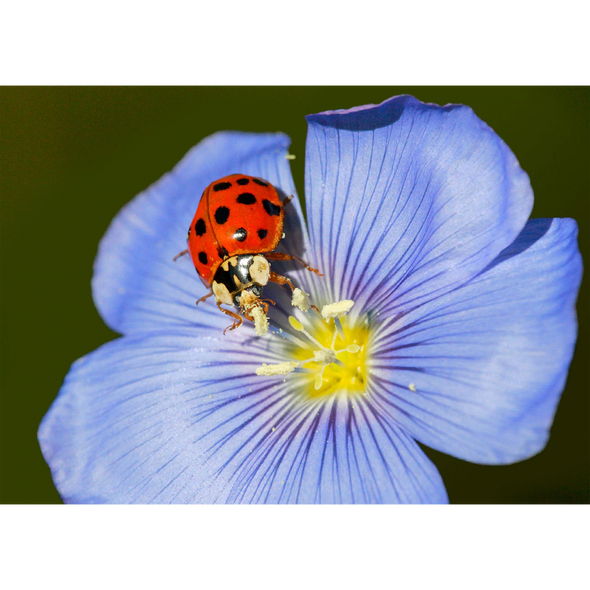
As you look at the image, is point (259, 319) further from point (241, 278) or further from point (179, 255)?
point (179, 255)

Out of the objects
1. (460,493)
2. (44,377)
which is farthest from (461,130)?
(44,377)

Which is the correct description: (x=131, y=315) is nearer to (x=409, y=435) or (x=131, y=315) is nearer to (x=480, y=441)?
(x=409, y=435)

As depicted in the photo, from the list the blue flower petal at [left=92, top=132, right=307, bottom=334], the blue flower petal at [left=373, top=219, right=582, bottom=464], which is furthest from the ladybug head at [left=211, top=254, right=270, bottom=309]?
the blue flower petal at [left=373, top=219, right=582, bottom=464]

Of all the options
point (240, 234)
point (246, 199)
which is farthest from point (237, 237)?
point (246, 199)

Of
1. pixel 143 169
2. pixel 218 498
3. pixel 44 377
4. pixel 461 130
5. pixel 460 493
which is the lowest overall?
pixel 460 493

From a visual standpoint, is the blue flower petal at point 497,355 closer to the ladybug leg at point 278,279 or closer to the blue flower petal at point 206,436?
the blue flower petal at point 206,436

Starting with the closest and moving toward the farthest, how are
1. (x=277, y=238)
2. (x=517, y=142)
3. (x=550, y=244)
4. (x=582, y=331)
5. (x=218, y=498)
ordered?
(x=550, y=244), (x=218, y=498), (x=277, y=238), (x=582, y=331), (x=517, y=142)
